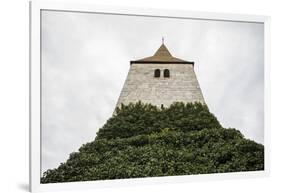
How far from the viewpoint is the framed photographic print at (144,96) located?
5941mm

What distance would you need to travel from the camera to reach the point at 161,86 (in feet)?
21.3

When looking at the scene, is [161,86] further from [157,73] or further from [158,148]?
[158,148]

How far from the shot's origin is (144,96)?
6434 millimetres

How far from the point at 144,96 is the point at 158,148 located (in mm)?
633

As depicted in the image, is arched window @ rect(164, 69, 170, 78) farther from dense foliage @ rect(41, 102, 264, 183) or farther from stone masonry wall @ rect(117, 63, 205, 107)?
dense foliage @ rect(41, 102, 264, 183)

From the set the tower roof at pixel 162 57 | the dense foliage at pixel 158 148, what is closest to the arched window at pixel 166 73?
the tower roof at pixel 162 57

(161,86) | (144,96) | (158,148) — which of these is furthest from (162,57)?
(158,148)

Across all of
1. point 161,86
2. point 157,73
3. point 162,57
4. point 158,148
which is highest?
point 162,57

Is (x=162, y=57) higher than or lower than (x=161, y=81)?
higher

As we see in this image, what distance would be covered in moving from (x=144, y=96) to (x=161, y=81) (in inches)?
11.0

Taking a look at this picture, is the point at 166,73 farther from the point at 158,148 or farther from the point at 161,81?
the point at 158,148

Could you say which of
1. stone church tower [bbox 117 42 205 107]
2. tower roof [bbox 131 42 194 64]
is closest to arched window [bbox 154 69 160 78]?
stone church tower [bbox 117 42 205 107]

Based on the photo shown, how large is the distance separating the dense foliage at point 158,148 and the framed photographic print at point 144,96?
0.04 feet

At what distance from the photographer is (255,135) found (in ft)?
22.9
